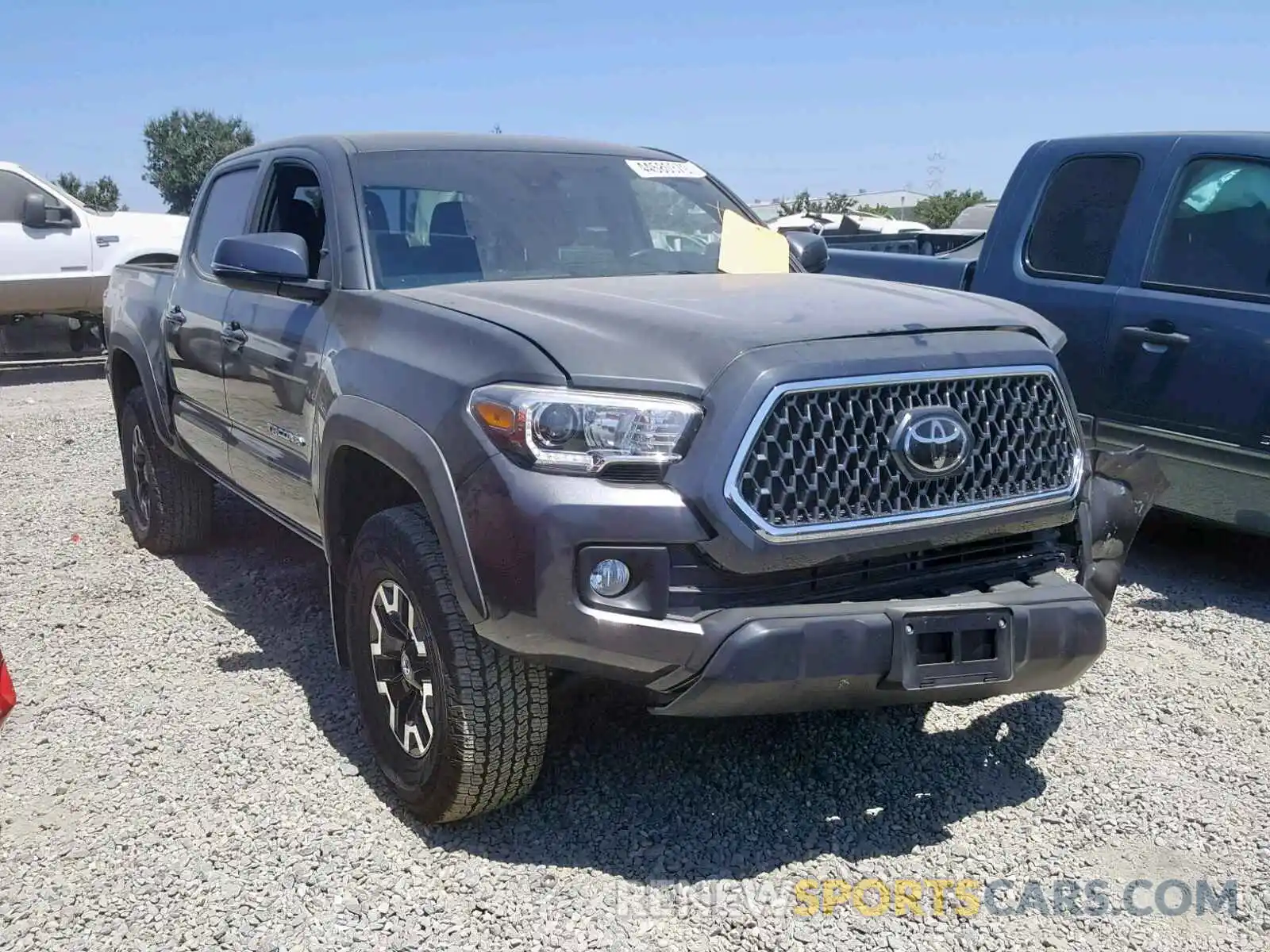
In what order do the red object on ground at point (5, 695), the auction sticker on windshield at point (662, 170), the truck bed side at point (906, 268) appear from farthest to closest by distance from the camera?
1. the truck bed side at point (906, 268)
2. the auction sticker on windshield at point (662, 170)
3. the red object on ground at point (5, 695)

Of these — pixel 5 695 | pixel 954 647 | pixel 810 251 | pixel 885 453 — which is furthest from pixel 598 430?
pixel 810 251

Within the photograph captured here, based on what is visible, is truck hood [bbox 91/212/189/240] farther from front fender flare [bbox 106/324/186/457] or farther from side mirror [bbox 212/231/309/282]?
side mirror [bbox 212/231/309/282]

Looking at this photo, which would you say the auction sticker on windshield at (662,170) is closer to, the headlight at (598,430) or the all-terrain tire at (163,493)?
the headlight at (598,430)

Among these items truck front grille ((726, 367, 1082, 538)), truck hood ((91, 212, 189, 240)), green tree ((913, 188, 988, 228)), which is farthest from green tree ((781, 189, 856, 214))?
truck front grille ((726, 367, 1082, 538))

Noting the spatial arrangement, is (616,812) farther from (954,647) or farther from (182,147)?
(182,147)

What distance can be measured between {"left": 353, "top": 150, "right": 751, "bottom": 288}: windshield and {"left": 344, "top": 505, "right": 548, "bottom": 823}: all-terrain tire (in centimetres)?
94

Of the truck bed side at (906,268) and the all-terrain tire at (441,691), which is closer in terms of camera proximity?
the all-terrain tire at (441,691)

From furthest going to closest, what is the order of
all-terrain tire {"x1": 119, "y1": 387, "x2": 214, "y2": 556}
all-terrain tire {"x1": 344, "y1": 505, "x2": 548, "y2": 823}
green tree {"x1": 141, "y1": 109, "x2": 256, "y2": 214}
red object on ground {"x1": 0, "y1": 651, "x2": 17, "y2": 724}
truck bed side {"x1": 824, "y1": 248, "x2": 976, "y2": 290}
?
A: 1. green tree {"x1": 141, "y1": 109, "x2": 256, "y2": 214}
2. truck bed side {"x1": 824, "y1": 248, "x2": 976, "y2": 290}
3. all-terrain tire {"x1": 119, "y1": 387, "x2": 214, "y2": 556}
4. all-terrain tire {"x1": 344, "y1": 505, "x2": 548, "y2": 823}
5. red object on ground {"x1": 0, "y1": 651, "x2": 17, "y2": 724}

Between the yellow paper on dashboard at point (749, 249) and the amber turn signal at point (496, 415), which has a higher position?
the yellow paper on dashboard at point (749, 249)

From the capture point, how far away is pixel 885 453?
9.21 ft

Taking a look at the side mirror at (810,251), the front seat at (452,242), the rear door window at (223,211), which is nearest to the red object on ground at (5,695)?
the front seat at (452,242)

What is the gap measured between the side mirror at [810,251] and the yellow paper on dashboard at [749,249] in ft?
0.23

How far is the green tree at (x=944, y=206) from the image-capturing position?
125ft

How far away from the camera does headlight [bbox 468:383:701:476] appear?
8.77ft
